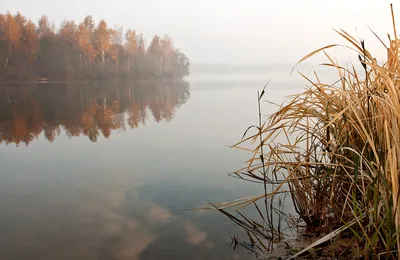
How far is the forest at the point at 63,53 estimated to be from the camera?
156ft

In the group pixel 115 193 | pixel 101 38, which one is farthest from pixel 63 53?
pixel 115 193

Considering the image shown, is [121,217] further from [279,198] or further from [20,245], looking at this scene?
[279,198]

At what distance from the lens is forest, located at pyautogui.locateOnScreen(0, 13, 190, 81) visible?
156 feet

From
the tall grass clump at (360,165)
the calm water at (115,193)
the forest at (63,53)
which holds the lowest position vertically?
the calm water at (115,193)

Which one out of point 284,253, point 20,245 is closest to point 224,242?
point 284,253

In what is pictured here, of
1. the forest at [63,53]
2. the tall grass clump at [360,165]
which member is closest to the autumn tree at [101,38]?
the forest at [63,53]

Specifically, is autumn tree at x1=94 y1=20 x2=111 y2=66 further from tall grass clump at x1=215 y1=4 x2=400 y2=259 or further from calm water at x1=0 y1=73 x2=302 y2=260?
tall grass clump at x1=215 y1=4 x2=400 y2=259

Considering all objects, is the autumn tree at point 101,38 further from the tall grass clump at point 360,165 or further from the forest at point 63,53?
the tall grass clump at point 360,165

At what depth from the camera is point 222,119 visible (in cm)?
1355

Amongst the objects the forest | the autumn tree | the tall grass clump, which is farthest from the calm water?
the autumn tree

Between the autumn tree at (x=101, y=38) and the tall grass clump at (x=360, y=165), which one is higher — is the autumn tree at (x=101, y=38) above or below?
above

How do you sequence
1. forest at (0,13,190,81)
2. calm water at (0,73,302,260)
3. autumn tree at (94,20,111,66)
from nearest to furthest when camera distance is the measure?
calm water at (0,73,302,260) < forest at (0,13,190,81) < autumn tree at (94,20,111,66)

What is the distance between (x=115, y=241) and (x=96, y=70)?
56.1 metres

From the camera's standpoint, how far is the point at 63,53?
53.1 metres
